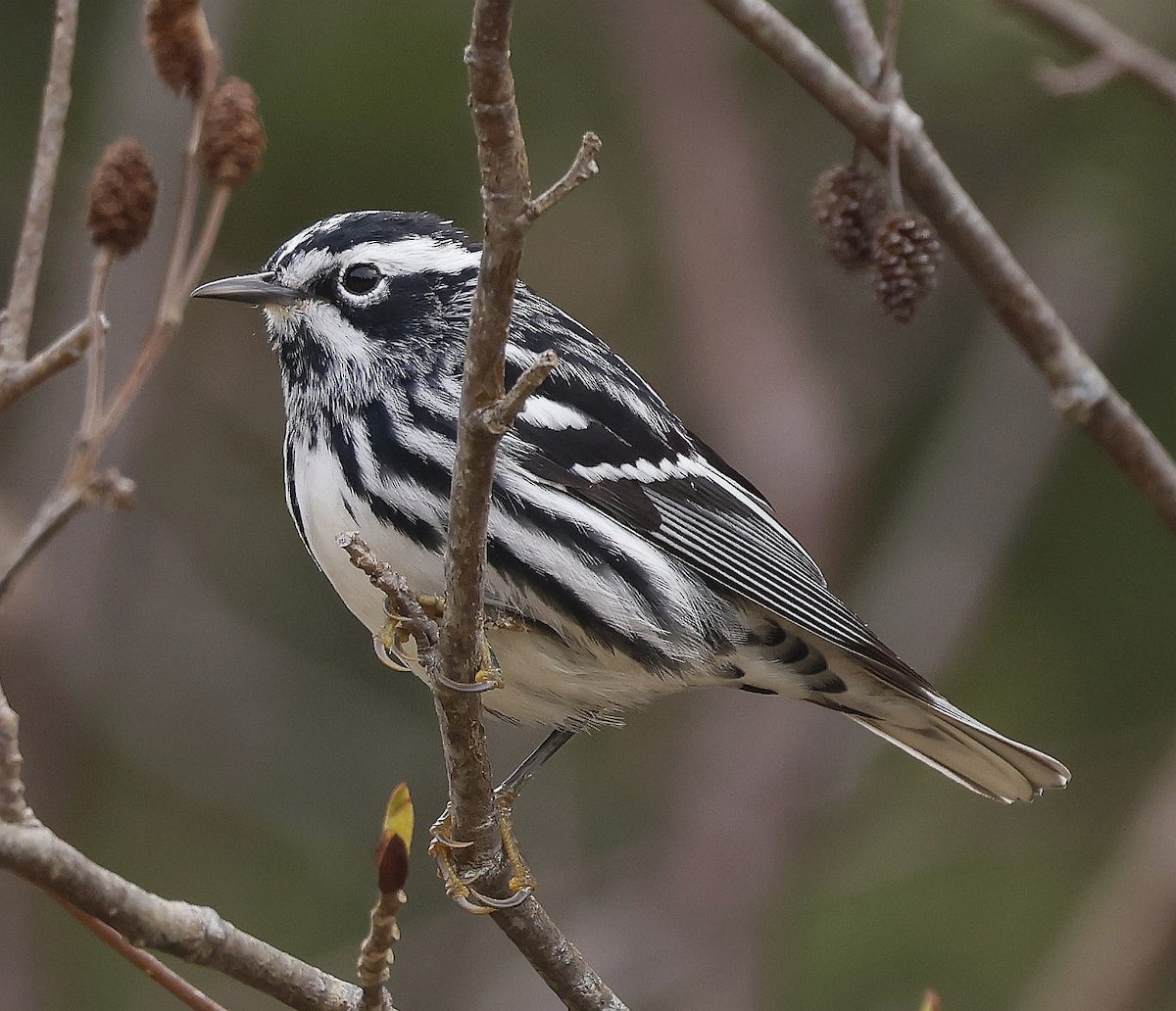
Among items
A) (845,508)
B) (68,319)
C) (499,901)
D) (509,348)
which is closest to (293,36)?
(68,319)

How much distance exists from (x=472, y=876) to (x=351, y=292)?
1.24m

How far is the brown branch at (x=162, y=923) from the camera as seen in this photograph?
1.83 meters

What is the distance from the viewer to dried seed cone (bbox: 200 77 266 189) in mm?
2383

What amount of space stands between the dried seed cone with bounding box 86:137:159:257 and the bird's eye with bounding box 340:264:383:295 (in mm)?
1190

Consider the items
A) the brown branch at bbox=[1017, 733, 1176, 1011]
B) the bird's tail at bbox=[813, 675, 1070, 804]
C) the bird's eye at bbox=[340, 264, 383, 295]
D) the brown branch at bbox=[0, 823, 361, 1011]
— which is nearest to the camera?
the brown branch at bbox=[0, 823, 361, 1011]

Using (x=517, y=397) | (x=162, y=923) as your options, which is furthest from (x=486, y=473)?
(x=162, y=923)

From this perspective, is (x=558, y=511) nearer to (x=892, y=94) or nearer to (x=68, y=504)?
(x=892, y=94)

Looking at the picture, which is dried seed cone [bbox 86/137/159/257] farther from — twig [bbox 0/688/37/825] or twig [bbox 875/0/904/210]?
twig [bbox 875/0/904/210]

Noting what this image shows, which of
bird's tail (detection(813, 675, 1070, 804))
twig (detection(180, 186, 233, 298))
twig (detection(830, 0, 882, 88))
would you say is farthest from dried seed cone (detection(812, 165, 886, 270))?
bird's tail (detection(813, 675, 1070, 804))

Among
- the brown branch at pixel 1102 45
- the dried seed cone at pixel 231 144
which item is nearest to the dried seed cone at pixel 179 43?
the dried seed cone at pixel 231 144

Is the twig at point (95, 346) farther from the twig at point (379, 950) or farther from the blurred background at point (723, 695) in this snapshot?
the blurred background at point (723, 695)

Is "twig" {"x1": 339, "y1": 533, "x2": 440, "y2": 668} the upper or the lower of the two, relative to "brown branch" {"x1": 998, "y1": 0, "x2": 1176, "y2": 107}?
lower

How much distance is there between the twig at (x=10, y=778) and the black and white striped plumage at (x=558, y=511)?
122 cm

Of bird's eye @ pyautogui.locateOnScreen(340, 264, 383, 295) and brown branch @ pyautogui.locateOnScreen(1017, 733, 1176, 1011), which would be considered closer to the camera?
bird's eye @ pyautogui.locateOnScreen(340, 264, 383, 295)
